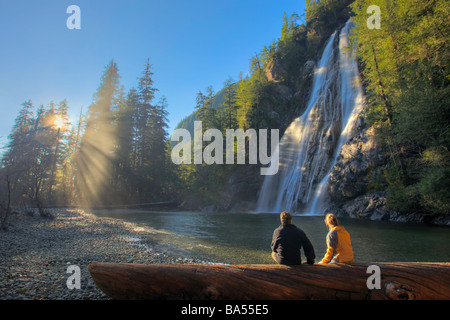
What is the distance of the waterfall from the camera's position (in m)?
22.7

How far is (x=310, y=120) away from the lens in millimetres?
27875

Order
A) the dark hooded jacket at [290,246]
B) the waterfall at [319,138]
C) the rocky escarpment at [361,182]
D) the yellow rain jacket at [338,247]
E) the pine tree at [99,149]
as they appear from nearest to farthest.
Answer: the dark hooded jacket at [290,246]
the yellow rain jacket at [338,247]
the rocky escarpment at [361,182]
the waterfall at [319,138]
the pine tree at [99,149]

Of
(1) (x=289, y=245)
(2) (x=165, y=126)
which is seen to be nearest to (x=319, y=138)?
(1) (x=289, y=245)

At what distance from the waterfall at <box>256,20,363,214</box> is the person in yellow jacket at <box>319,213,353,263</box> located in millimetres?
19283

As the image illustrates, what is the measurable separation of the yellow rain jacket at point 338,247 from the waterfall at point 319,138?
19.3 m

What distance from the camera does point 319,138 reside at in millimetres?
25406

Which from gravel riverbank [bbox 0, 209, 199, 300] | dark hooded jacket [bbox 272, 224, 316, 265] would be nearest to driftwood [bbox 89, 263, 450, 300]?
dark hooded jacket [bbox 272, 224, 316, 265]

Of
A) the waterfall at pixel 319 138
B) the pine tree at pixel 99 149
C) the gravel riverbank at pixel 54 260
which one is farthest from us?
the pine tree at pixel 99 149

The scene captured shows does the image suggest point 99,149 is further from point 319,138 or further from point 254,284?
point 254,284

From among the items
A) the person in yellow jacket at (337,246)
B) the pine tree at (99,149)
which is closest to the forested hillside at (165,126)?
the pine tree at (99,149)

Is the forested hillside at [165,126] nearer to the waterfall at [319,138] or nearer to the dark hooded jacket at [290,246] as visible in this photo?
the waterfall at [319,138]

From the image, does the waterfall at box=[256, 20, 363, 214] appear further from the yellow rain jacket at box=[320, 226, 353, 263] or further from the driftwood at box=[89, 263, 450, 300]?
the driftwood at box=[89, 263, 450, 300]

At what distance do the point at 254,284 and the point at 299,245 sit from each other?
1037 millimetres

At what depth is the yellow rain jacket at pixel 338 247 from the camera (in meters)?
3.77
